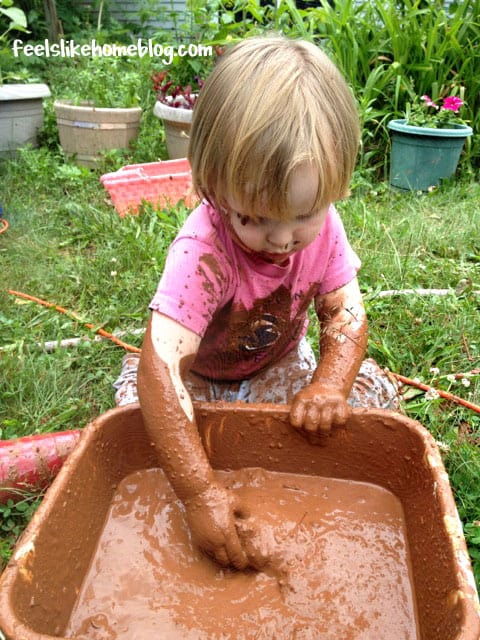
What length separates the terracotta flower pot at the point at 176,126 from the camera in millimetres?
3841

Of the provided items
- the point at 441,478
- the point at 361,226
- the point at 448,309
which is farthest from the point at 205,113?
the point at 361,226

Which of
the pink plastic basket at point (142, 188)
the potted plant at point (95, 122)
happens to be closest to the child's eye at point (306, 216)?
the pink plastic basket at point (142, 188)

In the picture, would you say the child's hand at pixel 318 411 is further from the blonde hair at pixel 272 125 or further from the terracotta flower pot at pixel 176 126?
the terracotta flower pot at pixel 176 126

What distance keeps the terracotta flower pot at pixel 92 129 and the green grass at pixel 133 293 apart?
0.34m

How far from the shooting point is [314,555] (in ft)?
4.33

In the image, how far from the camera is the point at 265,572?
129cm

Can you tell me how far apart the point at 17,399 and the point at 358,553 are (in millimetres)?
1217

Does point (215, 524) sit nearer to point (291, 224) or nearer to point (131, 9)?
point (291, 224)

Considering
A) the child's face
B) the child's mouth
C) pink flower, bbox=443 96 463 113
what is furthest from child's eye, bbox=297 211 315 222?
pink flower, bbox=443 96 463 113

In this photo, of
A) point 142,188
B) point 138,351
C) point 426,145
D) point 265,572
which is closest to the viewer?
point 265,572

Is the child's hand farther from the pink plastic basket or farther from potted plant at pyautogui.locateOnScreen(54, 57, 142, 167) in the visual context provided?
potted plant at pyautogui.locateOnScreen(54, 57, 142, 167)

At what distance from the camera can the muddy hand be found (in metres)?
1.22

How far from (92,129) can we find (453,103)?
242 cm

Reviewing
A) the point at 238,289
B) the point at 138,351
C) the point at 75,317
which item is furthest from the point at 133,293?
the point at 238,289
